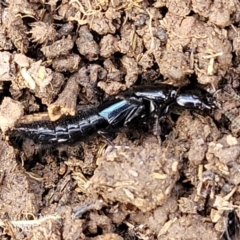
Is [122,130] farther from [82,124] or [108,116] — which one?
[82,124]

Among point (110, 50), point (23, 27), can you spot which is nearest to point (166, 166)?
point (110, 50)

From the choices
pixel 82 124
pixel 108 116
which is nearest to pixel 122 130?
pixel 108 116

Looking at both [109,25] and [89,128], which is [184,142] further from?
[109,25]

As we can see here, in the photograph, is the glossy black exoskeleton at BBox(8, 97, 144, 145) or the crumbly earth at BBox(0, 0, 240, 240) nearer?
the crumbly earth at BBox(0, 0, 240, 240)
